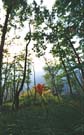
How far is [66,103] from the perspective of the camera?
1077 centimetres

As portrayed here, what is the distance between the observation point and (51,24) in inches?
1335

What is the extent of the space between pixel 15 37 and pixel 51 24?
247 inches

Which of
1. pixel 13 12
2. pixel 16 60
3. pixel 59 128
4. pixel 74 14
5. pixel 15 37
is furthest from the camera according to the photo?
pixel 16 60

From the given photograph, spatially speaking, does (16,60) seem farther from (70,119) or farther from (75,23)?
(70,119)

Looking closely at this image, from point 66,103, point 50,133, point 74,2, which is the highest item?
point 74,2

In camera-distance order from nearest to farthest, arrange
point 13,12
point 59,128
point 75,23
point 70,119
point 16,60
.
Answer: point 59,128 < point 70,119 < point 75,23 < point 13,12 < point 16,60

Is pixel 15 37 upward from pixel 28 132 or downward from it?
upward

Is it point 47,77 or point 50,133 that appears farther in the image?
point 47,77

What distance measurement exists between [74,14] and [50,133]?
29.2ft

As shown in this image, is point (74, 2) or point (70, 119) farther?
point (74, 2)

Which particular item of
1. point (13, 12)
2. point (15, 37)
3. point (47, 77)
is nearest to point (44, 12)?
point (13, 12)

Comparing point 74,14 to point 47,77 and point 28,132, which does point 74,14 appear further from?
point 47,77

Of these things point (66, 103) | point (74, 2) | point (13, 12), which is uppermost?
point (13, 12)

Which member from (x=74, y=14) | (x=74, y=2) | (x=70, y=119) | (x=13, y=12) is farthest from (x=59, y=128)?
(x=13, y=12)
